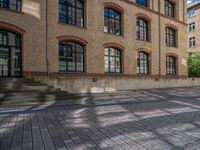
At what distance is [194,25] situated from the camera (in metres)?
43.5

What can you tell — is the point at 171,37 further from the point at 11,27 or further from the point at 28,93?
the point at 28,93

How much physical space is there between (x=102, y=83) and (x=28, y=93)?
22.7ft

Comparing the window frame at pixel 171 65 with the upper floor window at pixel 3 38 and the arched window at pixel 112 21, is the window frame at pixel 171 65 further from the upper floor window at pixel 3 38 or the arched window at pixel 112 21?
the upper floor window at pixel 3 38

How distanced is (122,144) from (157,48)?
68.3 feet

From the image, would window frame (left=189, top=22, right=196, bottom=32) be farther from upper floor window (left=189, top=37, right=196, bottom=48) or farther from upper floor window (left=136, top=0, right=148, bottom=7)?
upper floor window (left=136, top=0, right=148, bottom=7)

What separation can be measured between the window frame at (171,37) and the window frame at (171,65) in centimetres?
176

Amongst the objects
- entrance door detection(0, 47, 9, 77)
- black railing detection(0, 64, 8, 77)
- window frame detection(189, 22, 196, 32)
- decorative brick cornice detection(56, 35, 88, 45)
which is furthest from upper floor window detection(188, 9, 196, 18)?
black railing detection(0, 64, 8, 77)

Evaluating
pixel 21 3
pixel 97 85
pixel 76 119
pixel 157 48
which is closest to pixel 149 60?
pixel 157 48

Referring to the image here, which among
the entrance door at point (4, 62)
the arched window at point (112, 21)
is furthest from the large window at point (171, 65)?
the entrance door at point (4, 62)

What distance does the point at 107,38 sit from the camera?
19406mm

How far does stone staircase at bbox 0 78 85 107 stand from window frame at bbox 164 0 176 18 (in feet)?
62.7

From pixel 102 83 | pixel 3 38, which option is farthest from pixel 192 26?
pixel 3 38

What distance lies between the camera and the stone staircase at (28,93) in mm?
10750

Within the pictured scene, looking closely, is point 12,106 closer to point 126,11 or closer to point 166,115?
point 166,115
